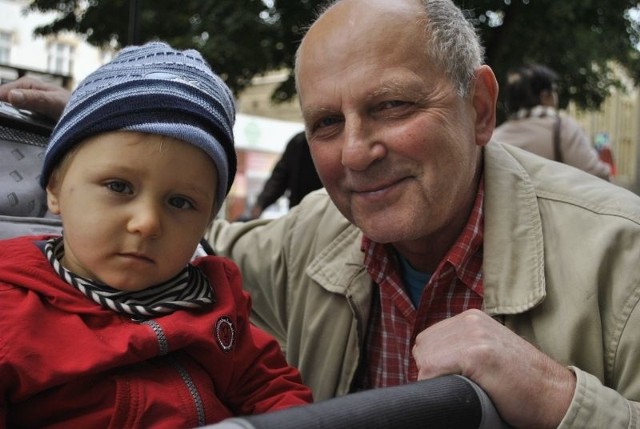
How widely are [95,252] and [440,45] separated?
102 cm

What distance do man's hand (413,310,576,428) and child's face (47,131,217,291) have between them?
574 mm

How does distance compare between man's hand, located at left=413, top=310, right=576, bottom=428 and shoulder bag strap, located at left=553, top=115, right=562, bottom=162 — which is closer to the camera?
man's hand, located at left=413, top=310, right=576, bottom=428

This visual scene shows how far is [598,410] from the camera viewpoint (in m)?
1.46

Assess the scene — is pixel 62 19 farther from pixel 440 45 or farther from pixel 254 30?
pixel 440 45

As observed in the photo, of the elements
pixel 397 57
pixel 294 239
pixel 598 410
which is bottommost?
pixel 294 239

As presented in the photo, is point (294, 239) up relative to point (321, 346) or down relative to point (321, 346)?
up

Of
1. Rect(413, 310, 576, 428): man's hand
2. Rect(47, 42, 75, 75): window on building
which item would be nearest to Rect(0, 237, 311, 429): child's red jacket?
Rect(413, 310, 576, 428): man's hand

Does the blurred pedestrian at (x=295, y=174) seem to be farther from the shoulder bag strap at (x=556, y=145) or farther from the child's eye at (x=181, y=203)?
the child's eye at (x=181, y=203)

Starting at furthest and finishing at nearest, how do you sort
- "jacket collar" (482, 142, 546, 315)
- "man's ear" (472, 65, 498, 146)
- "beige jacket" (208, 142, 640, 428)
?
1. "man's ear" (472, 65, 498, 146)
2. "jacket collar" (482, 142, 546, 315)
3. "beige jacket" (208, 142, 640, 428)

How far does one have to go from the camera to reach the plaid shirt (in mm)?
1962

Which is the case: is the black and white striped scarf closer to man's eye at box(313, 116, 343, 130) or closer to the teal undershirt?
man's eye at box(313, 116, 343, 130)

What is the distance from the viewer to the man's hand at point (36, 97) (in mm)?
2072

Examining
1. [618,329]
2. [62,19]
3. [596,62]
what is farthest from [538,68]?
[62,19]

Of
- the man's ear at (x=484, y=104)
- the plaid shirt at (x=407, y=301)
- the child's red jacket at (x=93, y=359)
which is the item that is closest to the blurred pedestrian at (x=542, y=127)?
the man's ear at (x=484, y=104)
